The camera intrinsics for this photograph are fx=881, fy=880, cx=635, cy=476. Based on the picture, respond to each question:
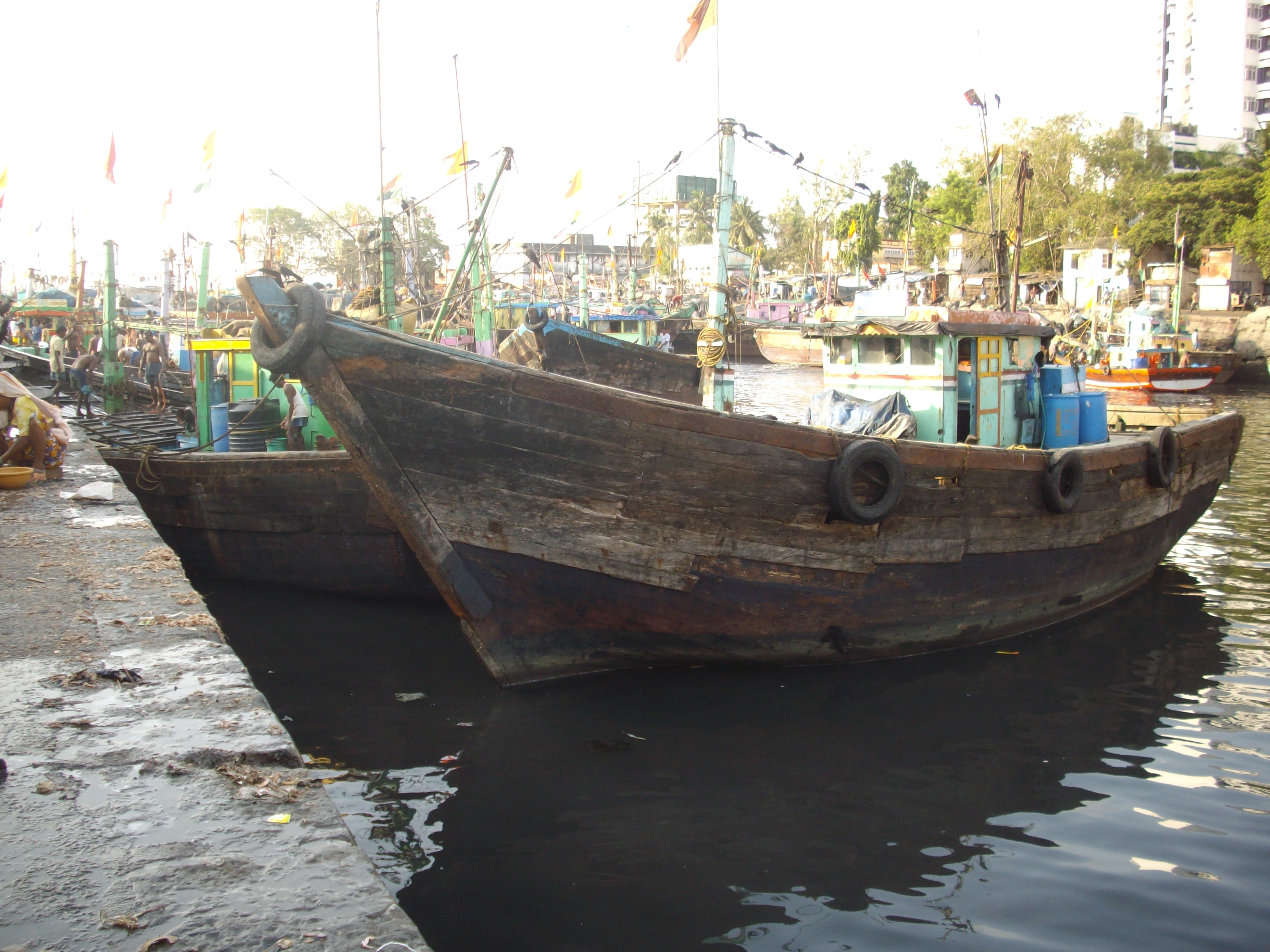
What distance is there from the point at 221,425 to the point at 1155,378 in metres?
30.9

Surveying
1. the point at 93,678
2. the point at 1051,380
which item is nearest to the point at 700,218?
the point at 1051,380

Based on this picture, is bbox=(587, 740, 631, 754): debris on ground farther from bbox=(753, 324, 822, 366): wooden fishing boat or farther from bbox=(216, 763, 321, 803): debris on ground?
bbox=(753, 324, 822, 366): wooden fishing boat

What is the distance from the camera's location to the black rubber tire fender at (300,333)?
5.14m

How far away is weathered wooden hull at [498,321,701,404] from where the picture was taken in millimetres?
19828

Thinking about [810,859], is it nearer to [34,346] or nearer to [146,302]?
[34,346]

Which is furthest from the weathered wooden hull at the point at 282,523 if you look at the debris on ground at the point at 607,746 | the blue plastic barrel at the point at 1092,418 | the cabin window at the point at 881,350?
the blue plastic barrel at the point at 1092,418

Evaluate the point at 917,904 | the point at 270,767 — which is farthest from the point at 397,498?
the point at 917,904

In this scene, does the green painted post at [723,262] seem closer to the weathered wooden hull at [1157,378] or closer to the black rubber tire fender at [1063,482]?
the black rubber tire fender at [1063,482]

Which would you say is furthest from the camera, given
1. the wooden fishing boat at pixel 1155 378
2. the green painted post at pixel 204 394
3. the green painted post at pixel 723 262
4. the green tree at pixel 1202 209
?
the green tree at pixel 1202 209

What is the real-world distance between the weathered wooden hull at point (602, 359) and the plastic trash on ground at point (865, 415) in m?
12.1

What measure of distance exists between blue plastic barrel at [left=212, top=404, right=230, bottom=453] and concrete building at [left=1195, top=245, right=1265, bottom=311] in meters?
45.9

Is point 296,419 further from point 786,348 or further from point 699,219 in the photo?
point 699,219

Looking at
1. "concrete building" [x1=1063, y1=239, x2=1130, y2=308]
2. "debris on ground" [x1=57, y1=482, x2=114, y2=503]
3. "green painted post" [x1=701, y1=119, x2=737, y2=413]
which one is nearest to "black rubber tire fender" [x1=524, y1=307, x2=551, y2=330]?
"green painted post" [x1=701, y1=119, x2=737, y2=413]

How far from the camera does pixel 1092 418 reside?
8891mm
